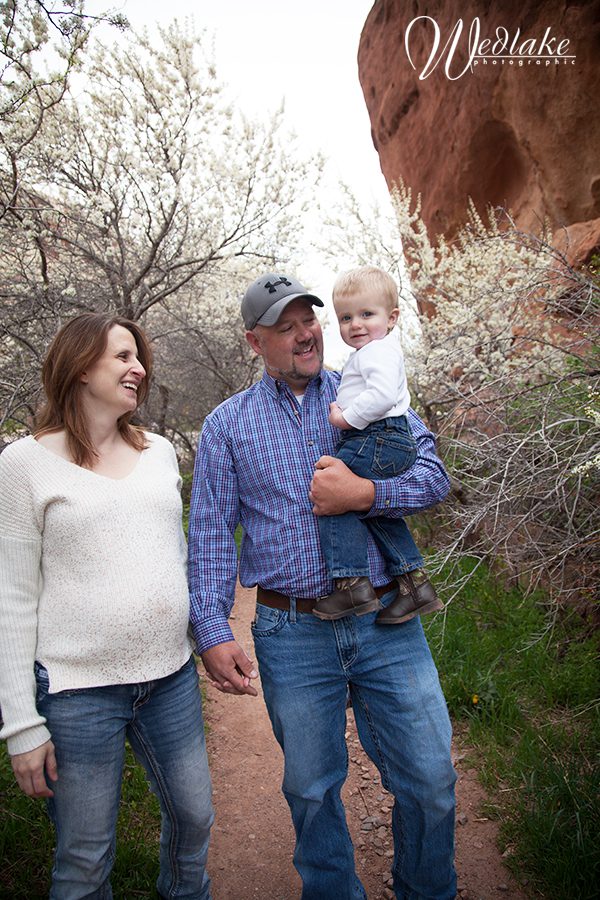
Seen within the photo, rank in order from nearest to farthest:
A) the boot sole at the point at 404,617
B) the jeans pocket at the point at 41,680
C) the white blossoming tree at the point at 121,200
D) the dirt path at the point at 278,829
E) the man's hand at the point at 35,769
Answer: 1. the man's hand at the point at 35,769
2. the jeans pocket at the point at 41,680
3. the boot sole at the point at 404,617
4. the dirt path at the point at 278,829
5. the white blossoming tree at the point at 121,200

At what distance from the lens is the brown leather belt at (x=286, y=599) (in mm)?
1994

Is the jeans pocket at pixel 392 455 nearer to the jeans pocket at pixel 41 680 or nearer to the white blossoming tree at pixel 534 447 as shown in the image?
the white blossoming tree at pixel 534 447

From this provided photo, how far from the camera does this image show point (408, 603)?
1983 mm

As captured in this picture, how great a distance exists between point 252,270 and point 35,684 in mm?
9795

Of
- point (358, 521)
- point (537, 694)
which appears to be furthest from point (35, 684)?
point (537, 694)

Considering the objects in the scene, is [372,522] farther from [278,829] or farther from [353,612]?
[278,829]

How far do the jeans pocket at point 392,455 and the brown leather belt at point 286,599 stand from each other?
1.36 feet

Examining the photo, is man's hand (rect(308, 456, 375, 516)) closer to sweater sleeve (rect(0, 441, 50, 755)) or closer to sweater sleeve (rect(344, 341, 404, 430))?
sweater sleeve (rect(344, 341, 404, 430))

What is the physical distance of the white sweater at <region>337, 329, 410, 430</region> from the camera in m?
2.04

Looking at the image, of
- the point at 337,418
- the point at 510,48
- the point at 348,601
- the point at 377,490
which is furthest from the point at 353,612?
the point at 510,48

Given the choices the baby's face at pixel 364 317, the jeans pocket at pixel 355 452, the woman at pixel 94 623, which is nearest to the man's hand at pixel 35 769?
the woman at pixel 94 623

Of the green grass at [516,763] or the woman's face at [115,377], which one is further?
the green grass at [516,763]

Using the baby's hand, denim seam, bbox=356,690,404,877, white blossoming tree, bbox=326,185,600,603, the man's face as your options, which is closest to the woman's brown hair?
the man's face

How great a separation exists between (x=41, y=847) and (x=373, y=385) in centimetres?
242
